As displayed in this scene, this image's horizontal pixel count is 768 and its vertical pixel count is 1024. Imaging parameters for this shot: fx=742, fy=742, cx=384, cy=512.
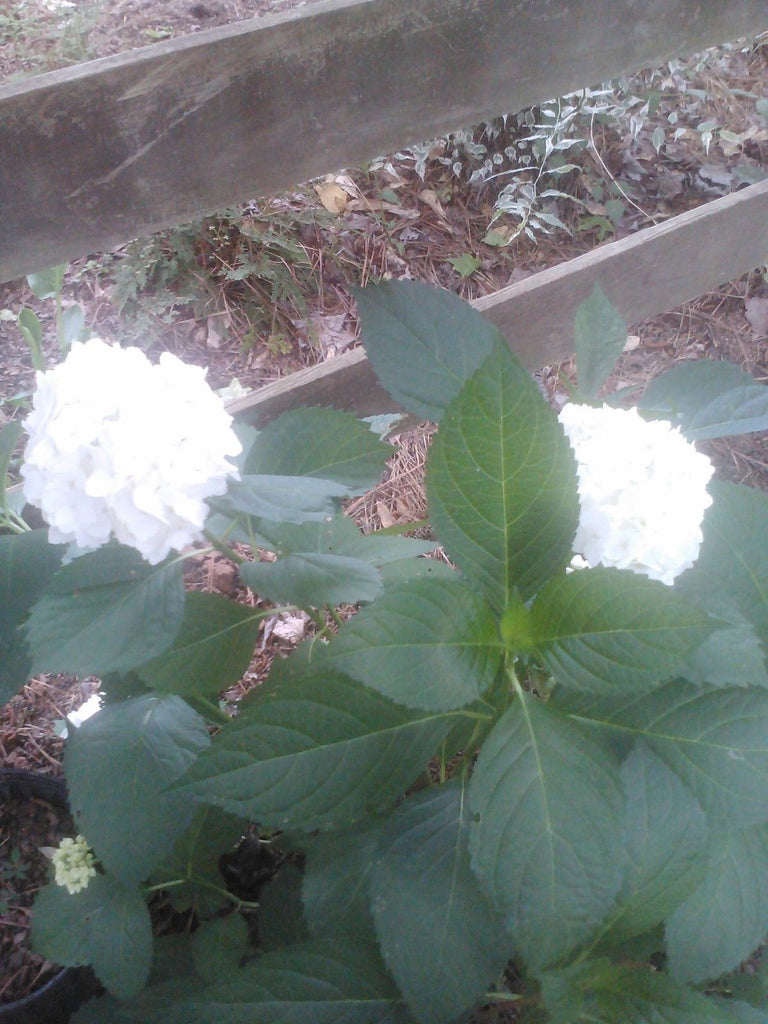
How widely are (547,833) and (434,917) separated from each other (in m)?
0.24

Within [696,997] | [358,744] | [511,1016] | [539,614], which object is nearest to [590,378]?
[539,614]

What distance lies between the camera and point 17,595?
30.9 inches

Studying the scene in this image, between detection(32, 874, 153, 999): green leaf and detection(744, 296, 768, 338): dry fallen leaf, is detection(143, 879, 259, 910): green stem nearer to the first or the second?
detection(32, 874, 153, 999): green leaf

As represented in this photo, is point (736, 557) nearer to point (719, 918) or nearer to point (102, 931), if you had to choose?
point (719, 918)

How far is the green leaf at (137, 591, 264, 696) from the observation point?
2.68ft

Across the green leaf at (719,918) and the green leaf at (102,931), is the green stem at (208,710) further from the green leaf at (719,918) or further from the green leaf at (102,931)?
the green leaf at (719,918)

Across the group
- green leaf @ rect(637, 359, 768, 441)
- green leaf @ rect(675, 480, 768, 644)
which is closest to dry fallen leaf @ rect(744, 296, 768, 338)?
green leaf @ rect(637, 359, 768, 441)

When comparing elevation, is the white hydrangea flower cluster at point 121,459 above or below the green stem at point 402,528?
above

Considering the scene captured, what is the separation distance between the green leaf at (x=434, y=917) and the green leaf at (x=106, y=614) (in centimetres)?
34

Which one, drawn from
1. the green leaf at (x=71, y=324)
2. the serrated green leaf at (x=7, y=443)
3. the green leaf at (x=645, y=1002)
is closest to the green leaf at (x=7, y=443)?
the serrated green leaf at (x=7, y=443)

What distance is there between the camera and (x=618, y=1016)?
0.73 meters

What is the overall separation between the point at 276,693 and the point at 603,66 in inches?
54.1

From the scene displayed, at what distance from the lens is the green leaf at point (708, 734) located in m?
0.69

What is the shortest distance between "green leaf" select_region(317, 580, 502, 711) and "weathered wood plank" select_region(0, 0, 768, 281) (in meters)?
0.83
